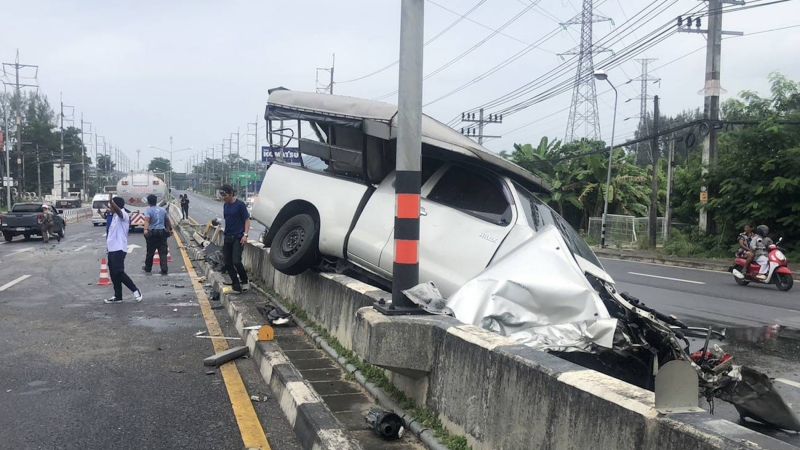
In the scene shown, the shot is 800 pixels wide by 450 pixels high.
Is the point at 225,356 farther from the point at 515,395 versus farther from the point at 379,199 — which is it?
the point at 515,395

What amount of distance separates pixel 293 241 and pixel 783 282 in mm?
12221

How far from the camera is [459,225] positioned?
22.0ft

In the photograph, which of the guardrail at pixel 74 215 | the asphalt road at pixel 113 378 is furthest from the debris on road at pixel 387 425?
the guardrail at pixel 74 215

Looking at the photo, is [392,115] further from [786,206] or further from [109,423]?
[786,206]

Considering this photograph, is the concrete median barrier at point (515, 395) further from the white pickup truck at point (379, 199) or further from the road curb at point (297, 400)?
the white pickup truck at point (379, 199)

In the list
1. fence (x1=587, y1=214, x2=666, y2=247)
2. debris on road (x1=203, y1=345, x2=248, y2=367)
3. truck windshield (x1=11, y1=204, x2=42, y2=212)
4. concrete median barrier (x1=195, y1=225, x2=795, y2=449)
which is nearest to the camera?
concrete median barrier (x1=195, y1=225, x2=795, y2=449)

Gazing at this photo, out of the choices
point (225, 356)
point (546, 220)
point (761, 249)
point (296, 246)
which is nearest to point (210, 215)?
point (761, 249)

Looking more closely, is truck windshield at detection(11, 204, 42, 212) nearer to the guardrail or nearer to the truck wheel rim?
the guardrail

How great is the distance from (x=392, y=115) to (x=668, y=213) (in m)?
23.9

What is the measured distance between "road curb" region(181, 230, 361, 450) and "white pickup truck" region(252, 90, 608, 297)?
1437 mm

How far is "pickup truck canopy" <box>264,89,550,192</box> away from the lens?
6973 millimetres

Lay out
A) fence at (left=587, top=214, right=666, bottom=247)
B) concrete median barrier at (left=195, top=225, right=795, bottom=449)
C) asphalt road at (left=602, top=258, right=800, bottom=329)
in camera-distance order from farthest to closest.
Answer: fence at (left=587, top=214, right=666, bottom=247), asphalt road at (left=602, top=258, right=800, bottom=329), concrete median barrier at (left=195, top=225, right=795, bottom=449)

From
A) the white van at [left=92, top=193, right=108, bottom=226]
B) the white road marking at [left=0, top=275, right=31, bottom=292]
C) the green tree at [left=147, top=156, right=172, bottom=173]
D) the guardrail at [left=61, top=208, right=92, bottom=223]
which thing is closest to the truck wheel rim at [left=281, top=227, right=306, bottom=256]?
the white road marking at [left=0, top=275, right=31, bottom=292]

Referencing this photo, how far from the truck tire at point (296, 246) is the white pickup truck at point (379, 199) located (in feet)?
0.04
